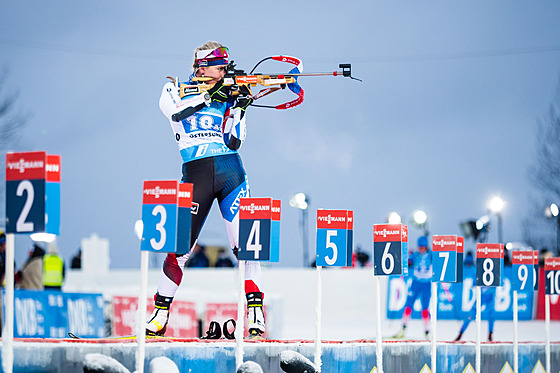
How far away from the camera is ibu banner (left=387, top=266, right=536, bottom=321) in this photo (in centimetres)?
1725

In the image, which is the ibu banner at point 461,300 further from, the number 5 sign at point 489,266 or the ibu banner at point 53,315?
the number 5 sign at point 489,266

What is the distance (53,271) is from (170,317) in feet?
9.29

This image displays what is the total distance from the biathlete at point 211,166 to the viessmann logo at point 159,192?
147 centimetres

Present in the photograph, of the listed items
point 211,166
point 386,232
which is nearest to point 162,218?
point 211,166

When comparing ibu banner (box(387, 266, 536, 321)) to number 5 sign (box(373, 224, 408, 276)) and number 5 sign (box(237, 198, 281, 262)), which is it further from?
number 5 sign (box(237, 198, 281, 262))

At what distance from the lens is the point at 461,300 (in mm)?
17453

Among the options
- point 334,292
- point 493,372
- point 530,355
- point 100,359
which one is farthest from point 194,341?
point 334,292

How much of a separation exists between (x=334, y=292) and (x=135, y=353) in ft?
45.3

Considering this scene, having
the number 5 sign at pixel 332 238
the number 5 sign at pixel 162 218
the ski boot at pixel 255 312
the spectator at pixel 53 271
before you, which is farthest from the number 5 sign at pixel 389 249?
the spectator at pixel 53 271

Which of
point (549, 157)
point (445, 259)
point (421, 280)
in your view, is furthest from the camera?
point (549, 157)

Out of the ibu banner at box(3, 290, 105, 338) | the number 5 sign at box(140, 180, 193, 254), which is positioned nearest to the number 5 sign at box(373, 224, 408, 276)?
the number 5 sign at box(140, 180, 193, 254)

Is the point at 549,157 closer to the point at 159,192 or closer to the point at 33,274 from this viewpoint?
the point at 33,274

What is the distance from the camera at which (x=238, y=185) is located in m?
5.96

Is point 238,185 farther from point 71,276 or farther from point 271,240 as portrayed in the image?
point 71,276
